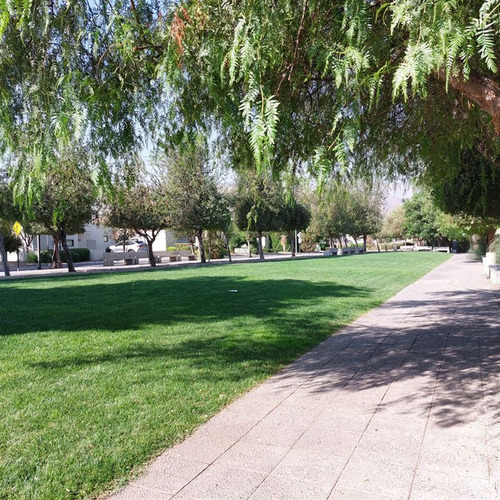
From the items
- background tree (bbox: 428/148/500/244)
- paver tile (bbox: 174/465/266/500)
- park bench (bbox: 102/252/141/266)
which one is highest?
background tree (bbox: 428/148/500/244)

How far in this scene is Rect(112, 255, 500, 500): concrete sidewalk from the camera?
10.5 ft

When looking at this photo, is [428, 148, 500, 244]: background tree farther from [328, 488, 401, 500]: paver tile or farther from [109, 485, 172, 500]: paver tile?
[109, 485, 172, 500]: paver tile

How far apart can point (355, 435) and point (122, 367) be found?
3.39 meters

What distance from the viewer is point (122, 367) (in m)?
6.30

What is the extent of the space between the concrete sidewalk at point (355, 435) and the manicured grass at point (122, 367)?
361 mm

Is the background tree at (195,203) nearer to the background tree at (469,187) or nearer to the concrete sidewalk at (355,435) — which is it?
the background tree at (469,187)

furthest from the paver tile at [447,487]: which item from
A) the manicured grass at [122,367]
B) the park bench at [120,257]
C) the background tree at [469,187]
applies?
the park bench at [120,257]

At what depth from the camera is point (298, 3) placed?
4652 mm

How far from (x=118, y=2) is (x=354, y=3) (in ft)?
7.68

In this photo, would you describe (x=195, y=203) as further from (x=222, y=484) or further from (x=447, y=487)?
(x=447, y=487)

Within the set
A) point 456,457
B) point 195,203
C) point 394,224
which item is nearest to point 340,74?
point 456,457

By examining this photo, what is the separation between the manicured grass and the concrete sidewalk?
14.2 inches

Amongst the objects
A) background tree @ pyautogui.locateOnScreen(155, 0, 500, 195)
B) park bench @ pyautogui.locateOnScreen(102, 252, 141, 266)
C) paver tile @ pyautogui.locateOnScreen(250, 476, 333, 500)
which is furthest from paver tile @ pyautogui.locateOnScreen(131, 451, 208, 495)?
park bench @ pyautogui.locateOnScreen(102, 252, 141, 266)

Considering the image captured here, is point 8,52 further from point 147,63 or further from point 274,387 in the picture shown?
point 274,387
